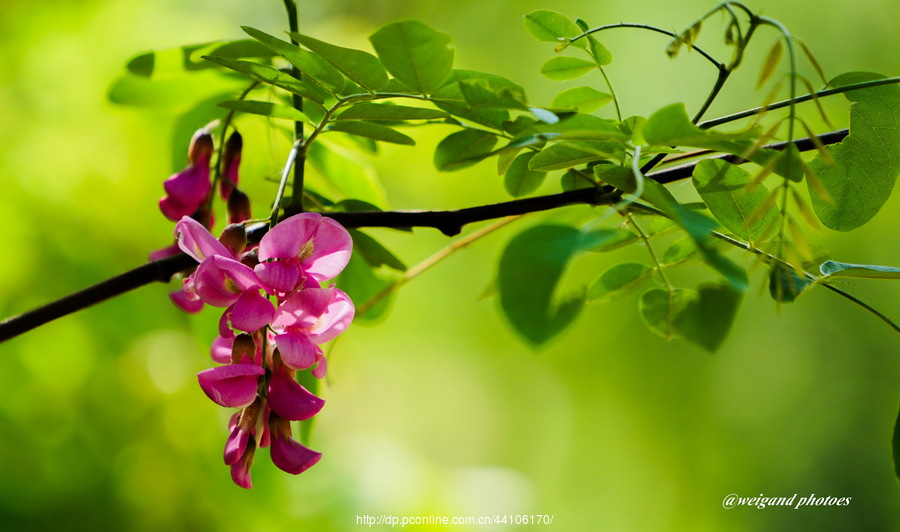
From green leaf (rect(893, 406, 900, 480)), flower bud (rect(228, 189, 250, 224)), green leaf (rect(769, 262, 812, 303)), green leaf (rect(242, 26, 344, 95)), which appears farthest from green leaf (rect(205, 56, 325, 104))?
green leaf (rect(893, 406, 900, 480))

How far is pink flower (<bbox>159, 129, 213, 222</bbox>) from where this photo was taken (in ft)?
1.45

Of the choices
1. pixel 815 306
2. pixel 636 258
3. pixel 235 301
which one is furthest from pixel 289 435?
pixel 815 306

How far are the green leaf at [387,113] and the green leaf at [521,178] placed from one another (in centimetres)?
7

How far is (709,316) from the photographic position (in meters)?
0.38

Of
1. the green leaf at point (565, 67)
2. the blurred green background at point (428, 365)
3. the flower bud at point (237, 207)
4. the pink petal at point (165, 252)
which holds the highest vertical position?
the green leaf at point (565, 67)

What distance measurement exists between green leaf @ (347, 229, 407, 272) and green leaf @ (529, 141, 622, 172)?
0.38 ft

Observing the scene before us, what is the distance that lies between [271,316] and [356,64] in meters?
0.12

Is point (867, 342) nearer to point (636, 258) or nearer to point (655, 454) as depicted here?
point (655, 454)

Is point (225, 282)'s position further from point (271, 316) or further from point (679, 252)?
point (679, 252)

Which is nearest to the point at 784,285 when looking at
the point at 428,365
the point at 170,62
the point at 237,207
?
the point at 237,207

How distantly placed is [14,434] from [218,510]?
32cm

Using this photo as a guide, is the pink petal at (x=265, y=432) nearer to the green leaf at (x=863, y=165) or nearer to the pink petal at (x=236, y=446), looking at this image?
the pink petal at (x=236, y=446)

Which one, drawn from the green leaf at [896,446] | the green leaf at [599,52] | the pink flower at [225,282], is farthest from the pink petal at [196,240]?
the green leaf at [896,446]

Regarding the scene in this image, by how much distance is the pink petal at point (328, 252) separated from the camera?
0.32 metres
